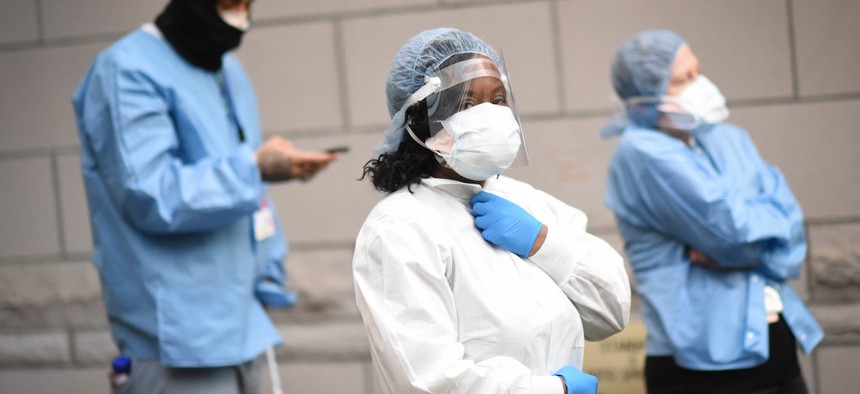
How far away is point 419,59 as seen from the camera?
2.37 m

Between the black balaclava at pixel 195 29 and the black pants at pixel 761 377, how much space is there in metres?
1.97

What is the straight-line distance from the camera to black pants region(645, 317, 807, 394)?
141 inches

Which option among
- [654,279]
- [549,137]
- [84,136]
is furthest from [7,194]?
[654,279]

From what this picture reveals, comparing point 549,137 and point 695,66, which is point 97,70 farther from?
point 549,137

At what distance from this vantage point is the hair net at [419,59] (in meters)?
2.37

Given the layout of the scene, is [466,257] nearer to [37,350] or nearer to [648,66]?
[648,66]

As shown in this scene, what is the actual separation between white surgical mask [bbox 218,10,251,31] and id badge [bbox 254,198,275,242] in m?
0.62

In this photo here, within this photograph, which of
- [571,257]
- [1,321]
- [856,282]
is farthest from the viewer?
[1,321]

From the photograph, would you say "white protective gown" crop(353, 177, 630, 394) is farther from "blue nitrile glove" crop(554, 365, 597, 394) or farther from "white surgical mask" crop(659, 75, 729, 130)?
"white surgical mask" crop(659, 75, 729, 130)

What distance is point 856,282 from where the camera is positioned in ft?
16.0

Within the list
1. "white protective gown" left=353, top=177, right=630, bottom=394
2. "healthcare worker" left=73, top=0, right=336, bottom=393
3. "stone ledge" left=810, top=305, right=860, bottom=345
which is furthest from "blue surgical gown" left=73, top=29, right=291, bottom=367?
"stone ledge" left=810, top=305, right=860, bottom=345

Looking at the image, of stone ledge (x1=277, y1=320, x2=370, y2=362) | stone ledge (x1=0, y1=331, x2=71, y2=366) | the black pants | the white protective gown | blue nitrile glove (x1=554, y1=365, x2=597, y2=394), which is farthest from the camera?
stone ledge (x1=0, y1=331, x2=71, y2=366)

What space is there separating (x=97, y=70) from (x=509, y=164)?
1.60 m

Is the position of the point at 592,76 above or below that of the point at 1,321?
above
